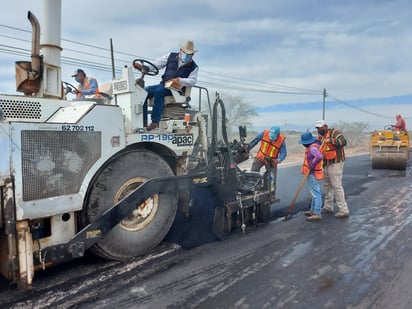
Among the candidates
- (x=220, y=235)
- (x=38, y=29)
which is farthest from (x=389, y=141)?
(x=38, y=29)

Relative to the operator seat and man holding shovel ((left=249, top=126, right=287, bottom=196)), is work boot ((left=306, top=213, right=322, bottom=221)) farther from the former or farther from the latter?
the operator seat

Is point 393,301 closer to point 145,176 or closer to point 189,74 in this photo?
point 145,176

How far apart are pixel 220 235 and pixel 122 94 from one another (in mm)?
2279

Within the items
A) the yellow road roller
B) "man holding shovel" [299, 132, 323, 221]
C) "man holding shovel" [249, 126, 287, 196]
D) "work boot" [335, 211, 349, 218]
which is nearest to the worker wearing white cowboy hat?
"man holding shovel" [249, 126, 287, 196]

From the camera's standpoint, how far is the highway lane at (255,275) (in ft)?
10.9

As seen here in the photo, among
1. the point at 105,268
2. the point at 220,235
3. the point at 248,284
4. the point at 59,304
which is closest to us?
the point at 59,304

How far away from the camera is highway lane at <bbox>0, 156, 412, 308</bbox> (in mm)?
3332

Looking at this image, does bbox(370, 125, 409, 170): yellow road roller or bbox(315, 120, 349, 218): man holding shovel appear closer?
bbox(315, 120, 349, 218): man holding shovel

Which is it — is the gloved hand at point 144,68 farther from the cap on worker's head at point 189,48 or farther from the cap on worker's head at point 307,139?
the cap on worker's head at point 307,139

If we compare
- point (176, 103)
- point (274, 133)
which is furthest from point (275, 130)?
point (176, 103)

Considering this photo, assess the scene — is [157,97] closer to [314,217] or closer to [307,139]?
[307,139]

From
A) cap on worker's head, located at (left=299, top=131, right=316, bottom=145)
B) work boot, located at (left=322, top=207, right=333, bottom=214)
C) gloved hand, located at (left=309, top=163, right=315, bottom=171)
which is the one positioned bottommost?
work boot, located at (left=322, top=207, right=333, bottom=214)

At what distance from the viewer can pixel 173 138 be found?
15.1 feet

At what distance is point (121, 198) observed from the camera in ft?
13.5
